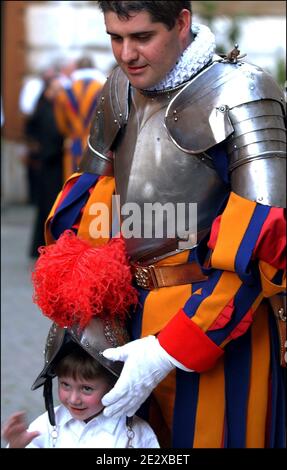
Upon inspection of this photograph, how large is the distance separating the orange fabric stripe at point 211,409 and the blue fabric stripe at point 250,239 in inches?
16.2

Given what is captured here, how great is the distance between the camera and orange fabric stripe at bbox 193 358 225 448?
284 cm

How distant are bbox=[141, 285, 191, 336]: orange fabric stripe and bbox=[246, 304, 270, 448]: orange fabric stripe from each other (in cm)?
23

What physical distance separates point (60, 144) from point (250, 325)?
652cm

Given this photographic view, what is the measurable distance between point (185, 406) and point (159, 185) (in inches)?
25.9

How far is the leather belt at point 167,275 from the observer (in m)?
2.80

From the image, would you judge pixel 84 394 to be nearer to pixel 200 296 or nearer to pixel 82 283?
pixel 82 283

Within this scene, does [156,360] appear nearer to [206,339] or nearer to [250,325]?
[206,339]

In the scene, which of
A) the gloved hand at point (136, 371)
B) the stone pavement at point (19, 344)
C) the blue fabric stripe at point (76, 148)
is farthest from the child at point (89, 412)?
the blue fabric stripe at point (76, 148)

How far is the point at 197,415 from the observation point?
9.35 ft

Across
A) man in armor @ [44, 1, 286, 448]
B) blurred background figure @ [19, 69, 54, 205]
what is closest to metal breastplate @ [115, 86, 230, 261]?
man in armor @ [44, 1, 286, 448]

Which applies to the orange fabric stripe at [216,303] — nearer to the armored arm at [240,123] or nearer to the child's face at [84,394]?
the armored arm at [240,123]

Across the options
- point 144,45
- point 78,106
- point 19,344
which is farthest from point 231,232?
point 78,106

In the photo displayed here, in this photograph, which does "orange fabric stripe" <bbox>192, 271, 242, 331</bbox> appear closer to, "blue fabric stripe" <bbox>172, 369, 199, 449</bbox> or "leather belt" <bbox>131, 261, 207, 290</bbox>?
"leather belt" <bbox>131, 261, 207, 290</bbox>
